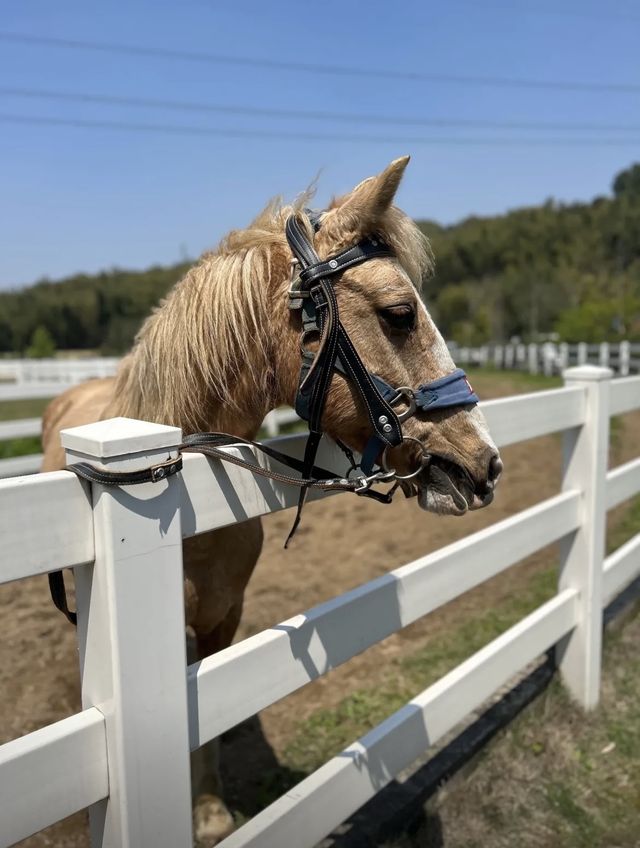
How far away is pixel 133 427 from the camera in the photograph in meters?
1.26

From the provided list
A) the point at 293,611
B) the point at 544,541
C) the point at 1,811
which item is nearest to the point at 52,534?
the point at 1,811

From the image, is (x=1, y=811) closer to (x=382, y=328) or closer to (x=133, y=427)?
(x=133, y=427)

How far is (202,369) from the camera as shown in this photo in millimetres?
1933

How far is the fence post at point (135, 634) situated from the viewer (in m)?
1.20

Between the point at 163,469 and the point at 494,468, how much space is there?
2.99 feet

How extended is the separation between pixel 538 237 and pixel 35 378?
6814cm

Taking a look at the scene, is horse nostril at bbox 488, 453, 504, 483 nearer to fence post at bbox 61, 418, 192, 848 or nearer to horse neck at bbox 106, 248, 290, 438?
horse neck at bbox 106, 248, 290, 438

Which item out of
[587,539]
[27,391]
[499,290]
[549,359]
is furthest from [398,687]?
[499,290]

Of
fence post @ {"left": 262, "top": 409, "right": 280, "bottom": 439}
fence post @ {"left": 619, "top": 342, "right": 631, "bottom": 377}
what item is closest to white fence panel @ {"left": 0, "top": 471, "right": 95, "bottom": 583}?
fence post @ {"left": 262, "top": 409, "right": 280, "bottom": 439}

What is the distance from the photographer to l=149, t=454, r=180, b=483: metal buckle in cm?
122

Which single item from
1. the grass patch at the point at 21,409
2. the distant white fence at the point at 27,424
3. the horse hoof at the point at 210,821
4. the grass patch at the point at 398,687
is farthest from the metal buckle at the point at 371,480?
the grass patch at the point at 21,409

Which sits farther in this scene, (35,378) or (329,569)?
(35,378)

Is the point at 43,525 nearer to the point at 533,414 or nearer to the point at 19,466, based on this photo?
the point at 533,414

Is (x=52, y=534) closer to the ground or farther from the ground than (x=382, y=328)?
closer to the ground
